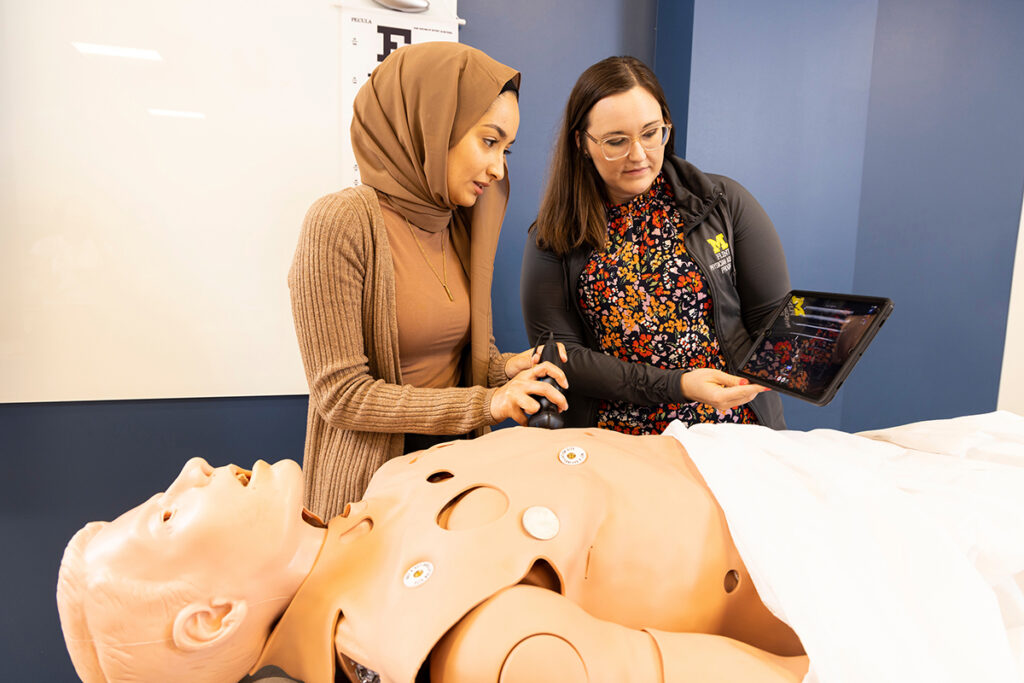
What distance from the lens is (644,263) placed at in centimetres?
144

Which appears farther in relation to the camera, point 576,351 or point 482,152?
point 576,351

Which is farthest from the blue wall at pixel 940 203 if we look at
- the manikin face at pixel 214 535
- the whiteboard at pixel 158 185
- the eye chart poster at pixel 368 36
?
the manikin face at pixel 214 535

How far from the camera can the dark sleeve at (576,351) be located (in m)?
1.38

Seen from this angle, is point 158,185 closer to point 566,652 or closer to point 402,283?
point 402,283

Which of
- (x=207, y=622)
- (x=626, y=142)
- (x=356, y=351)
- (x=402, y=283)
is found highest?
(x=626, y=142)

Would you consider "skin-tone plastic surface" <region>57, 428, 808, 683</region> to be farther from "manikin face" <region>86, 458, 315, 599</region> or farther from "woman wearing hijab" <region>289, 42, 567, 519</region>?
"woman wearing hijab" <region>289, 42, 567, 519</region>

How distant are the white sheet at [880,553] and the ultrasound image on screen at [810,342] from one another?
17 cm

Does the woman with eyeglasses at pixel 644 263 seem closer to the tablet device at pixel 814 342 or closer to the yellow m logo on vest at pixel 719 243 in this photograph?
the yellow m logo on vest at pixel 719 243

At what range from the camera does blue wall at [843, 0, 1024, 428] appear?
2.41 meters

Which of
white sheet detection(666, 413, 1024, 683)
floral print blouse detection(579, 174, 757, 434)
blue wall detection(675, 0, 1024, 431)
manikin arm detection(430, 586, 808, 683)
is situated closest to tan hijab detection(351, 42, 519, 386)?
floral print blouse detection(579, 174, 757, 434)

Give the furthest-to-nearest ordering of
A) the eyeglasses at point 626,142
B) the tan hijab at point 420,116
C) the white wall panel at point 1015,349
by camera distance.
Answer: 1. the white wall panel at point 1015,349
2. the eyeglasses at point 626,142
3. the tan hijab at point 420,116

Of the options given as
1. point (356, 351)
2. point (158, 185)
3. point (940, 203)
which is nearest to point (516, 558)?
point (356, 351)

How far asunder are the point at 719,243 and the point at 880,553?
869mm

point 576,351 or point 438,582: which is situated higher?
point 576,351
